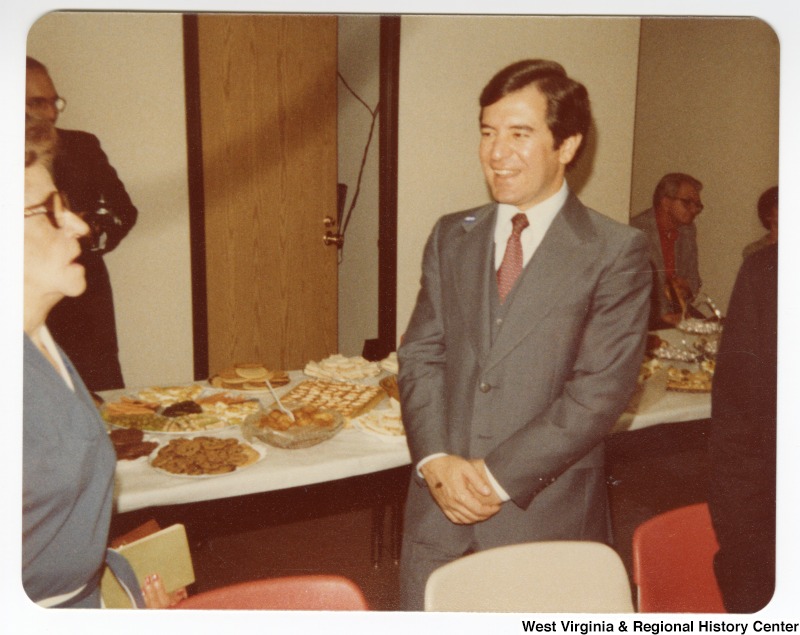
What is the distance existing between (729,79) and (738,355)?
1.86ft

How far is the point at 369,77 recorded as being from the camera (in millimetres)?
1607

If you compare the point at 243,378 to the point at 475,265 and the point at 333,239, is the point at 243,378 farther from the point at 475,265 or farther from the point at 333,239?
the point at 475,265

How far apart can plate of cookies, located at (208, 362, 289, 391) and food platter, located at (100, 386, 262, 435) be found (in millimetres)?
27

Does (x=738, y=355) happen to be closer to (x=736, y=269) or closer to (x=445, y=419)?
(x=736, y=269)

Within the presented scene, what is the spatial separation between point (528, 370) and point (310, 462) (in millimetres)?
540

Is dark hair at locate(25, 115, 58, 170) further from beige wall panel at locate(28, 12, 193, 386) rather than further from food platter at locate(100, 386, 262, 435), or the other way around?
food platter at locate(100, 386, 262, 435)

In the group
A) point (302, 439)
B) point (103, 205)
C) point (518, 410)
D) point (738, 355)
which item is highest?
point (103, 205)

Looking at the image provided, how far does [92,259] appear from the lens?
1520 mm

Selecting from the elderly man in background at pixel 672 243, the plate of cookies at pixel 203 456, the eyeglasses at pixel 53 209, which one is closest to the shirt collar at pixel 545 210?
the elderly man in background at pixel 672 243

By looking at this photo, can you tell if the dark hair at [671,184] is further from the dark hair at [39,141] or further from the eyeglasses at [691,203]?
the dark hair at [39,141]

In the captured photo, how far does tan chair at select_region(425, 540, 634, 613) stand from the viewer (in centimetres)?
144

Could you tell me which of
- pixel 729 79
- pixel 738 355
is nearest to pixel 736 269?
pixel 738 355

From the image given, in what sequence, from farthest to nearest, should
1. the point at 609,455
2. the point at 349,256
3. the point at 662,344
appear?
the point at 349,256 < the point at 609,455 < the point at 662,344

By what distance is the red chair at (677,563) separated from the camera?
4.90 feet
